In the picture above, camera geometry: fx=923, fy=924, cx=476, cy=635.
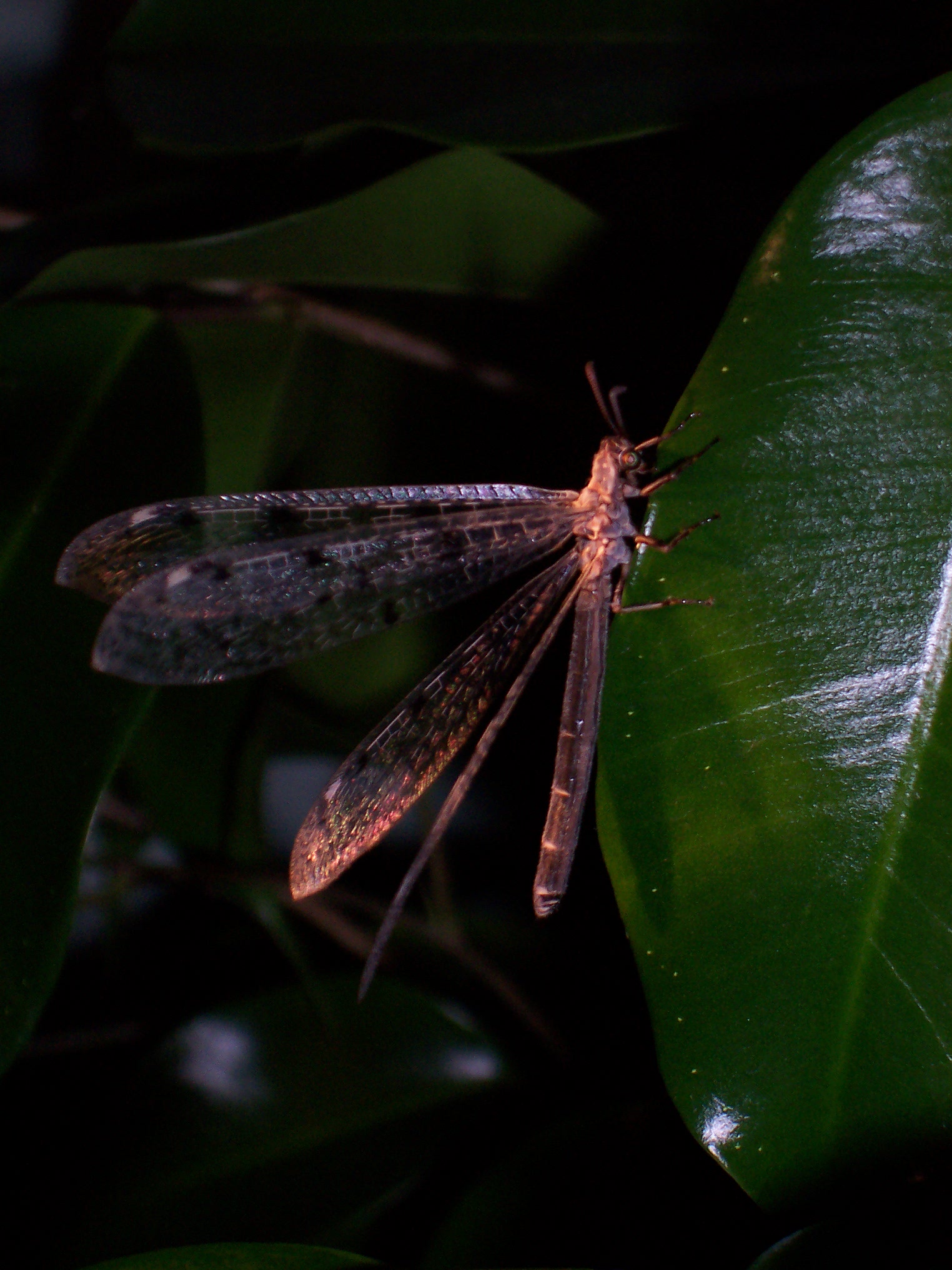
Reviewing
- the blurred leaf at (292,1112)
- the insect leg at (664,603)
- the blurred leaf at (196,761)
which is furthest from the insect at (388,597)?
the blurred leaf at (292,1112)

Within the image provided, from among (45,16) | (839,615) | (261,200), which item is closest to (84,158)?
(45,16)

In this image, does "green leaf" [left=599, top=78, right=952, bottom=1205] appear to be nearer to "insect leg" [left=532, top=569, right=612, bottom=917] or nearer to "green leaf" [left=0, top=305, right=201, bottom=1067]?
"insect leg" [left=532, top=569, right=612, bottom=917]

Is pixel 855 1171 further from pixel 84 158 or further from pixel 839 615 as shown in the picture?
pixel 84 158

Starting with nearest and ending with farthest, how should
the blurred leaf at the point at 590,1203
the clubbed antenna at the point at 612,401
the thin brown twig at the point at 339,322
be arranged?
the clubbed antenna at the point at 612,401
the blurred leaf at the point at 590,1203
the thin brown twig at the point at 339,322

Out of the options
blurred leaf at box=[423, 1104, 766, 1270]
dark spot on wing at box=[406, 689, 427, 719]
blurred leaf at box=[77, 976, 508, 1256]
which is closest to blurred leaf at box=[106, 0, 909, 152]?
dark spot on wing at box=[406, 689, 427, 719]

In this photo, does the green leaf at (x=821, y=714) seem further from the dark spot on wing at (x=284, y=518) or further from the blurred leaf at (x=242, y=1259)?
the dark spot on wing at (x=284, y=518)
